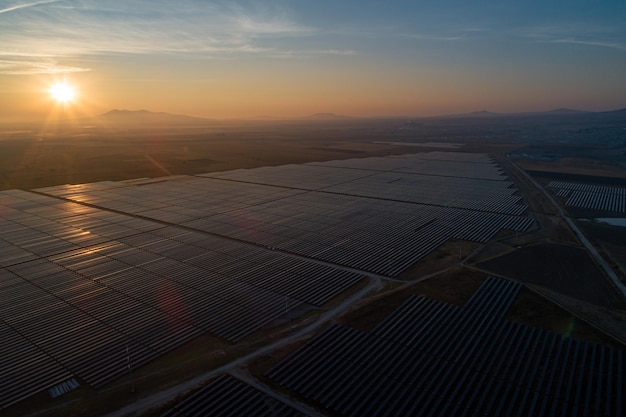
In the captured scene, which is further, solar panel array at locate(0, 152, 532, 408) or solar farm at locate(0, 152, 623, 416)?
solar panel array at locate(0, 152, 532, 408)

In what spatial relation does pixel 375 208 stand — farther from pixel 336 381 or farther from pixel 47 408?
pixel 47 408

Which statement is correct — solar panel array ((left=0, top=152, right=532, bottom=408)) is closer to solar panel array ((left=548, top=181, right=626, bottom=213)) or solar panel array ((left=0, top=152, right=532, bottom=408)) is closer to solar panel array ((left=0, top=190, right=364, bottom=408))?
solar panel array ((left=0, top=190, right=364, bottom=408))

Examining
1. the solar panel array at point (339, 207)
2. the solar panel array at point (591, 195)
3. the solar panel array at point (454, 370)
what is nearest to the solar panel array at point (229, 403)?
the solar panel array at point (454, 370)

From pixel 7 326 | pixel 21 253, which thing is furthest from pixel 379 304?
pixel 21 253

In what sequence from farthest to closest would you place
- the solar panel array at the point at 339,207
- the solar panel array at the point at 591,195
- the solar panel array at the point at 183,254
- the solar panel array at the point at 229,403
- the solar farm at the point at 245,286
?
the solar panel array at the point at 591,195 < the solar panel array at the point at 339,207 < the solar panel array at the point at 183,254 < the solar farm at the point at 245,286 < the solar panel array at the point at 229,403

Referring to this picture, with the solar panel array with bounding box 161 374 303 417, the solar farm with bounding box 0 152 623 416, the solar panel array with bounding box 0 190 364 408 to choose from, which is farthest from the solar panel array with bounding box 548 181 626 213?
the solar panel array with bounding box 161 374 303 417

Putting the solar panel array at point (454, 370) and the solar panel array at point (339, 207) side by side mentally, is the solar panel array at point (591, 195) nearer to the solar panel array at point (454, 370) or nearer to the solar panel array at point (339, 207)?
the solar panel array at point (339, 207)
